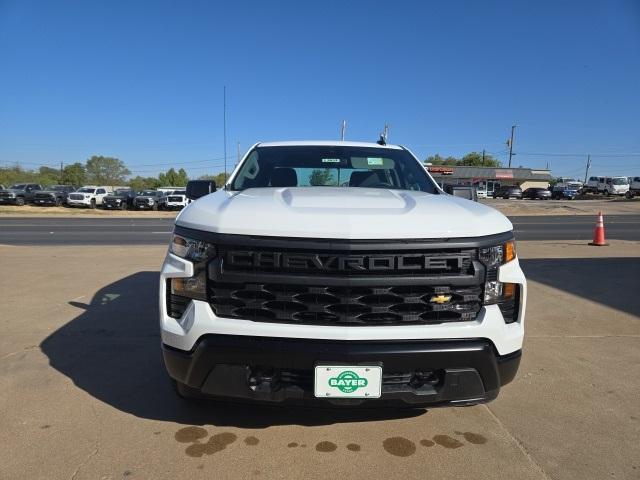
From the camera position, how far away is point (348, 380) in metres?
2.37

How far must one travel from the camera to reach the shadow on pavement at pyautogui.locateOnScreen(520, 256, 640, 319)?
244 inches

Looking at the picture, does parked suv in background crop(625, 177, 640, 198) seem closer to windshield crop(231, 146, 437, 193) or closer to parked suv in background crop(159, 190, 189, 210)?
parked suv in background crop(159, 190, 189, 210)

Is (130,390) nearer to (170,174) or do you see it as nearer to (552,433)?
(552,433)

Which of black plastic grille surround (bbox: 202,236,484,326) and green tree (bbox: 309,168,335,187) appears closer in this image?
black plastic grille surround (bbox: 202,236,484,326)

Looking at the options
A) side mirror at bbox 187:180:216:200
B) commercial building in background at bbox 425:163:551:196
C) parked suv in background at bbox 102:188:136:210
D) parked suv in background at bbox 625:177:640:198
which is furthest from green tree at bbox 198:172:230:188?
parked suv in background at bbox 625:177:640:198

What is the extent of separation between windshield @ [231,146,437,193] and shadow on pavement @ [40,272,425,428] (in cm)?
165

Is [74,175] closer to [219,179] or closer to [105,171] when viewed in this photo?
[105,171]

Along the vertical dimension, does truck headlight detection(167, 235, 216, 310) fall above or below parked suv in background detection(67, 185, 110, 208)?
above

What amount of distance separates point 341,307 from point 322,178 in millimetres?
1983

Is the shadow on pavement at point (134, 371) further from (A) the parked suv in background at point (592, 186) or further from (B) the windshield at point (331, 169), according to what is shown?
(A) the parked suv in background at point (592, 186)

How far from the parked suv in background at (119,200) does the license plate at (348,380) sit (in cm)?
3755

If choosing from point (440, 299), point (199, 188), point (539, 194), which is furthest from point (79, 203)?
point (539, 194)

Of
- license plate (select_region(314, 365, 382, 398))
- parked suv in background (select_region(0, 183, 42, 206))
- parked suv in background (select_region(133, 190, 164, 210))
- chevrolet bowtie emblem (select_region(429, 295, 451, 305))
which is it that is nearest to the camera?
license plate (select_region(314, 365, 382, 398))

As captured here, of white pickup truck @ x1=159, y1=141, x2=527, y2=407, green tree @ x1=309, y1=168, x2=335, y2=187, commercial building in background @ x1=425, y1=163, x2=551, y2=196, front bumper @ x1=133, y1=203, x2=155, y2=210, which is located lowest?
front bumper @ x1=133, y1=203, x2=155, y2=210
